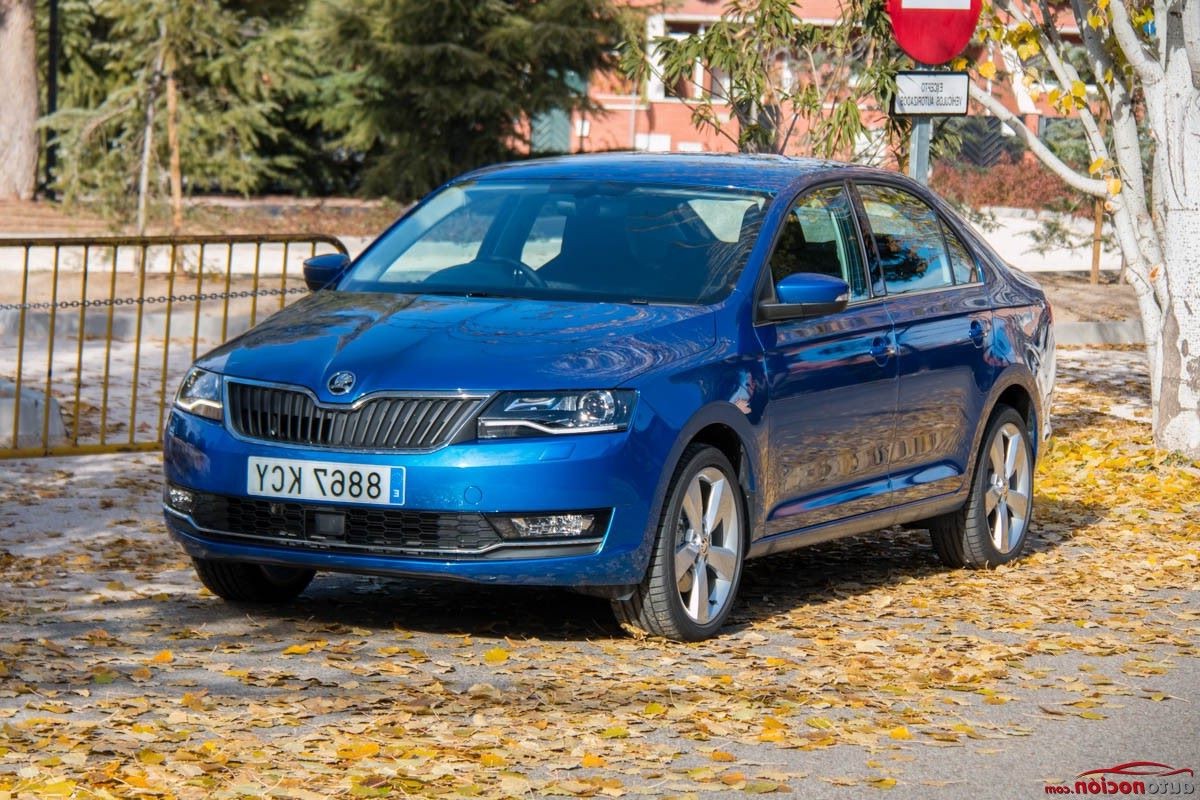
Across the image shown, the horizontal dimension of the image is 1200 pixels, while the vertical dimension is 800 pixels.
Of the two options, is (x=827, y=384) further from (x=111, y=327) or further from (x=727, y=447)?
(x=111, y=327)

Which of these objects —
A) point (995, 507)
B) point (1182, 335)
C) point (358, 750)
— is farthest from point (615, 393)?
point (1182, 335)

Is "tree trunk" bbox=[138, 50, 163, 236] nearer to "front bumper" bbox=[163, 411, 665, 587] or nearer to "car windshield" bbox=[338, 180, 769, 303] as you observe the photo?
"car windshield" bbox=[338, 180, 769, 303]

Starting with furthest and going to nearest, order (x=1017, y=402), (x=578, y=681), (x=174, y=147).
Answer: (x=174, y=147) → (x=1017, y=402) → (x=578, y=681)

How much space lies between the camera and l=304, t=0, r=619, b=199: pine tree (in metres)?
33.3

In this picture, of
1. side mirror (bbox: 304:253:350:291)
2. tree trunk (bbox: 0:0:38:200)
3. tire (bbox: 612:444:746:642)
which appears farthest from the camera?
tree trunk (bbox: 0:0:38:200)

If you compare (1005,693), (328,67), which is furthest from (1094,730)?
(328,67)

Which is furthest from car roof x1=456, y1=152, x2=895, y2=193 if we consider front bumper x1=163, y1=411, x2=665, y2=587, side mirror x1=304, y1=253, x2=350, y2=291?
front bumper x1=163, y1=411, x2=665, y2=587

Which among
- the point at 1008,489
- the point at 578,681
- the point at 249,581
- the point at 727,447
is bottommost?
the point at 249,581

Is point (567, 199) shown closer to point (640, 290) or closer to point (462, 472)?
point (640, 290)

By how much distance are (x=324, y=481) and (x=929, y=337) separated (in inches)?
116

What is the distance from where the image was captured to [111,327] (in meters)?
13.2

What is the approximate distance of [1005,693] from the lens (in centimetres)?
716

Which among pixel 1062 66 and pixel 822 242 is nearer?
pixel 822 242

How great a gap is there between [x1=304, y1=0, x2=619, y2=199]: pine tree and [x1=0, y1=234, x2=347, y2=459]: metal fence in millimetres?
6489
